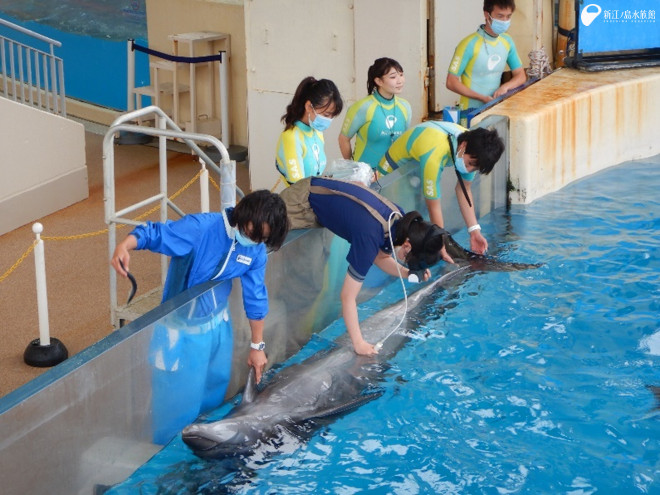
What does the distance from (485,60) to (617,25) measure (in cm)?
233

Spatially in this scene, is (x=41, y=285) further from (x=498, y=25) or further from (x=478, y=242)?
(x=498, y=25)

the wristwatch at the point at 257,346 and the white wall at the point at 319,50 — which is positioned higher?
the white wall at the point at 319,50

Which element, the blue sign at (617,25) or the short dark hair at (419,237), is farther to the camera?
the blue sign at (617,25)

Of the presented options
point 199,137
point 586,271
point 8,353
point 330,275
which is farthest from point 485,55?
point 8,353

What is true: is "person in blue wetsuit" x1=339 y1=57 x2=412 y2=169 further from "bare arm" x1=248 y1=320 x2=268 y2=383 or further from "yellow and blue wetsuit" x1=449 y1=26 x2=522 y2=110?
"bare arm" x1=248 y1=320 x2=268 y2=383

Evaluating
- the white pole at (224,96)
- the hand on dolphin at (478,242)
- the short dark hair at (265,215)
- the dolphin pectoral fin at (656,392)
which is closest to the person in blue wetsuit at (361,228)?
the short dark hair at (265,215)

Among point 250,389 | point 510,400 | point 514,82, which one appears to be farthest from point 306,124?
point 514,82

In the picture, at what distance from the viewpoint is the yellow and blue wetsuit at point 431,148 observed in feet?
25.1

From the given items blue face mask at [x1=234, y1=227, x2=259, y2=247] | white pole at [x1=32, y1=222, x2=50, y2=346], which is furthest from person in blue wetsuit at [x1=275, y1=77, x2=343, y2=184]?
white pole at [x1=32, y1=222, x2=50, y2=346]

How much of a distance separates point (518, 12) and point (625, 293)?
14.7 feet

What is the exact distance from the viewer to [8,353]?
7418mm

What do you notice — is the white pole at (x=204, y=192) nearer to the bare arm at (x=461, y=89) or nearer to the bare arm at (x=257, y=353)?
the bare arm at (x=257, y=353)

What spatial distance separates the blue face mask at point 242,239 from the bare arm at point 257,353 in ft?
1.77

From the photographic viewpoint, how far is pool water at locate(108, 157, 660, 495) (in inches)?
218
